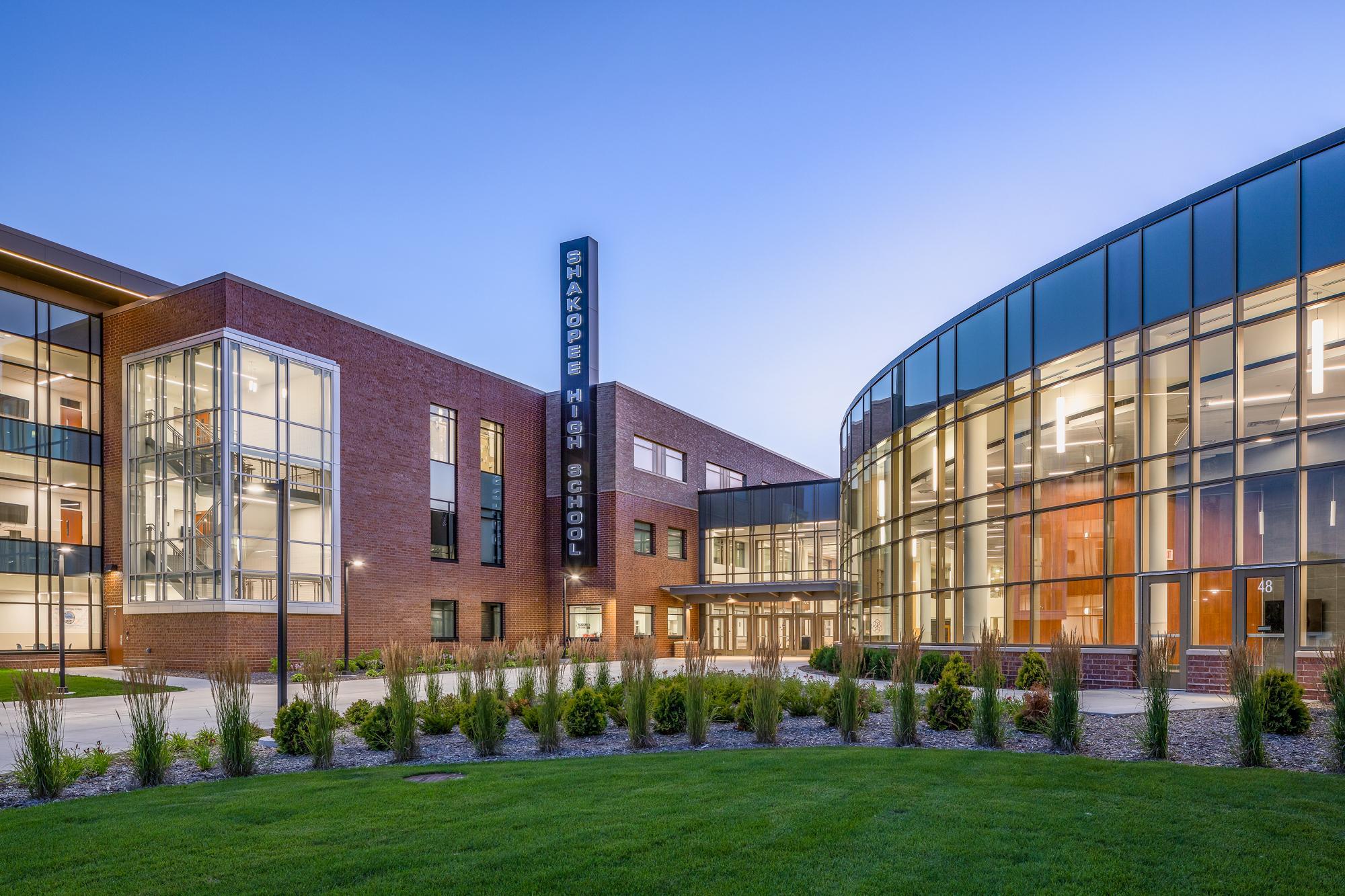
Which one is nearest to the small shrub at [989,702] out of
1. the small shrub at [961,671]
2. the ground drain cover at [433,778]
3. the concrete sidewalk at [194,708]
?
the small shrub at [961,671]

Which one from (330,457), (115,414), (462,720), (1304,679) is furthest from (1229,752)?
(115,414)

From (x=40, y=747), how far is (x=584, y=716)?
5634mm

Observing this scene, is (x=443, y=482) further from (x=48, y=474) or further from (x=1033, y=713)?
(x=1033, y=713)

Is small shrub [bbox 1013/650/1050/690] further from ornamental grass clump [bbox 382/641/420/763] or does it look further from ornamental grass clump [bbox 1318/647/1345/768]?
ornamental grass clump [bbox 382/641/420/763]

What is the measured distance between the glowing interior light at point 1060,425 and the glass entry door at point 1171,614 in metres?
3.19

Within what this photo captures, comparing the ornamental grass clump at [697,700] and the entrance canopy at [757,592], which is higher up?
the ornamental grass clump at [697,700]

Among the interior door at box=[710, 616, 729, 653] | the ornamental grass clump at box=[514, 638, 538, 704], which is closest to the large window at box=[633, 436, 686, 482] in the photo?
the interior door at box=[710, 616, 729, 653]

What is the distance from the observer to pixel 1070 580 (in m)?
19.3

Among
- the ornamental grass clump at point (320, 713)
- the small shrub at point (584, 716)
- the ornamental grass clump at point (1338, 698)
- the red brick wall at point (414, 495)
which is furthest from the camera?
the red brick wall at point (414, 495)

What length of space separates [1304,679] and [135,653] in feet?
93.6

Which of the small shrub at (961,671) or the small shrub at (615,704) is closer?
the small shrub at (961,671)

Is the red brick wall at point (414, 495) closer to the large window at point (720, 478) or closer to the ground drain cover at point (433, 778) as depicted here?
the large window at point (720, 478)

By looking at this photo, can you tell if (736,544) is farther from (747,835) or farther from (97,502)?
(747,835)

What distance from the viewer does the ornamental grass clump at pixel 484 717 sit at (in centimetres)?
1069
